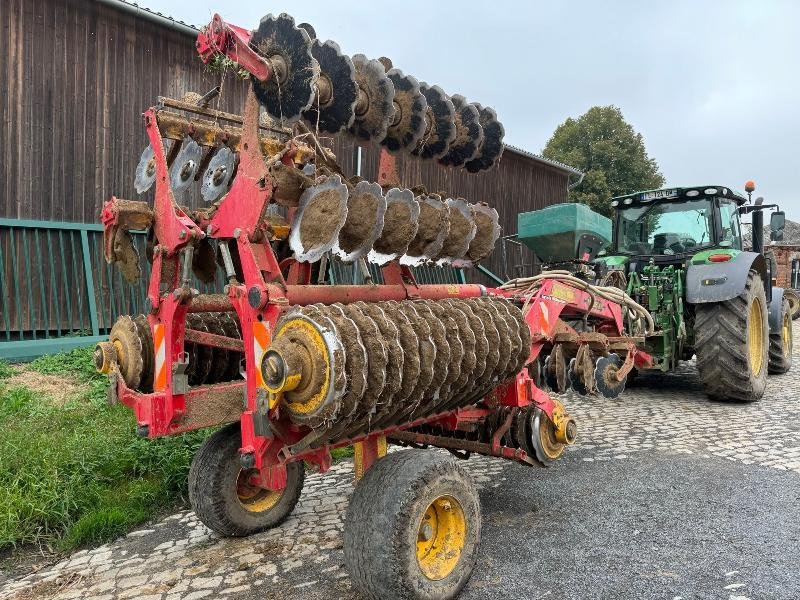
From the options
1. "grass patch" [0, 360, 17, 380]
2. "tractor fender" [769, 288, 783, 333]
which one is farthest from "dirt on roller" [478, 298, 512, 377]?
"tractor fender" [769, 288, 783, 333]

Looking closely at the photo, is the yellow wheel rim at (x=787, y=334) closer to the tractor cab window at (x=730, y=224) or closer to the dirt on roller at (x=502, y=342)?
the tractor cab window at (x=730, y=224)

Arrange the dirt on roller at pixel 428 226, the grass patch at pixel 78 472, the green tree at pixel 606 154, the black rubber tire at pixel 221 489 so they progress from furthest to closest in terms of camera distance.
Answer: the green tree at pixel 606 154 → the grass patch at pixel 78 472 → the black rubber tire at pixel 221 489 → the dirt on roller at pixel 428 226

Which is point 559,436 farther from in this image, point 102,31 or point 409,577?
point 102,31

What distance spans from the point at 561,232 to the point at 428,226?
14.4ft

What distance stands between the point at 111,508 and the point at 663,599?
315cm

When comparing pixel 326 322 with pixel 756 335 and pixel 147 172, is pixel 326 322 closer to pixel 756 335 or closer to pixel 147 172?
pixel 147 172

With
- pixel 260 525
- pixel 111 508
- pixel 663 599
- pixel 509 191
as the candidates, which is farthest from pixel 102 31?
pixel 509 191

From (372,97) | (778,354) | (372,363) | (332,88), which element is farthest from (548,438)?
(778,354)

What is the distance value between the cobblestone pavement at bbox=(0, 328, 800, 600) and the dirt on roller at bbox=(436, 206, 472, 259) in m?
1.61

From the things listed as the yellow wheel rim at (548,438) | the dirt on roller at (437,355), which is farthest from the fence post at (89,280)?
the dirt on roller at (437,355)

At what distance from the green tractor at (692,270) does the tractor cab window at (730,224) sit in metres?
0.01

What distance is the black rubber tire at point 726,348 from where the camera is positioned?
264 inches

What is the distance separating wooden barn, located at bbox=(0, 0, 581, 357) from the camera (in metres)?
7.45

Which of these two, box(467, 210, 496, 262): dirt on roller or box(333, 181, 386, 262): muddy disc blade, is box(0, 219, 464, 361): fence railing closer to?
box(467, 210, 496, 262): dirt on roller
